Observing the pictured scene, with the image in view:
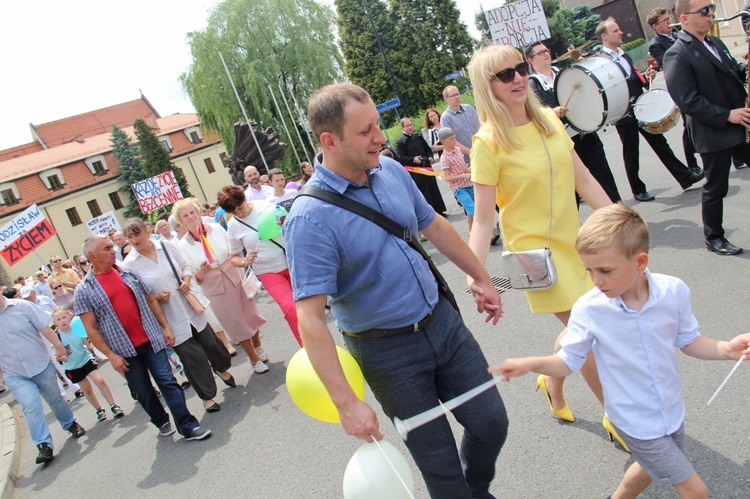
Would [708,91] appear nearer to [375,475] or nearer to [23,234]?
[375,475]

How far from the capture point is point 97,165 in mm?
59938

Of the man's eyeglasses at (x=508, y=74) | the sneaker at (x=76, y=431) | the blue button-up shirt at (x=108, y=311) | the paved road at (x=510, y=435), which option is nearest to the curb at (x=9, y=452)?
the paved road at (x=510, y=435)

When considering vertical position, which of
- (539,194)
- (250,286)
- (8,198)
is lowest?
(250,286)

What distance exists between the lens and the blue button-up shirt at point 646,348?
7.02ft

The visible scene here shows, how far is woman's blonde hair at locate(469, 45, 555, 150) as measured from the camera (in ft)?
9.64

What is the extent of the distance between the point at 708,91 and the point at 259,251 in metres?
4.34

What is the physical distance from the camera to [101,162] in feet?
198

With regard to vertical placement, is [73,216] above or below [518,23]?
above

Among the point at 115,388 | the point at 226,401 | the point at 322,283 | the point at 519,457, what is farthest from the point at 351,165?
the point at 115,388

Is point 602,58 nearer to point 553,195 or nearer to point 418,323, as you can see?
point 553,195

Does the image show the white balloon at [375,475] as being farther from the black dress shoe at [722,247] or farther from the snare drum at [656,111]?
the snare drum at [656,111]

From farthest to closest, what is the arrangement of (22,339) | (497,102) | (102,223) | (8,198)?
(8,198)
(102,223)
(22,339)
(497,102)

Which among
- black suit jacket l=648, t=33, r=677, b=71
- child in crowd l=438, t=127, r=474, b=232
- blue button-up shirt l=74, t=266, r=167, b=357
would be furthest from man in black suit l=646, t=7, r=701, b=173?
blue button-up shirt l=74, t=266, r=167, b=357

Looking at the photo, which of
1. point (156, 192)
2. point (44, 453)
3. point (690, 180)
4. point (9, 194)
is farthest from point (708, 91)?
point (9, 194)
